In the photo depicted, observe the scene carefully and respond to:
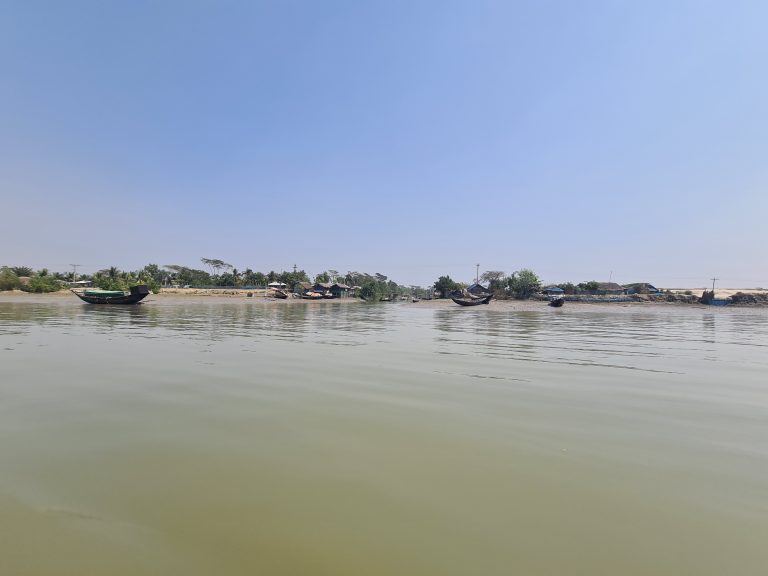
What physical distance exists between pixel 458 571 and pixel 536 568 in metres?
0.57

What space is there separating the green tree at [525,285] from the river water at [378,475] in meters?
93.1

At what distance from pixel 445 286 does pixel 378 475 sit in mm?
107830

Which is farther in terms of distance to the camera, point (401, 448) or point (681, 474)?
point (401, 448)

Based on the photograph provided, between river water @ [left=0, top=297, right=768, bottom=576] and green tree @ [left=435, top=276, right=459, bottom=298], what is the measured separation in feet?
334

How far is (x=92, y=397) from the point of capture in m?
7.27

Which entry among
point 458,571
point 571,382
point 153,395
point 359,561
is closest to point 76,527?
point 359,561

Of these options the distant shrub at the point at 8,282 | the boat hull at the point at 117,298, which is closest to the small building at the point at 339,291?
the distant shrub at the point at 8,282

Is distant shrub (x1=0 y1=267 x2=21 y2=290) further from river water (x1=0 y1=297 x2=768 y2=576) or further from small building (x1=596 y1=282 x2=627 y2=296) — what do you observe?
small building (x1=596 y1=282 x2=627 y2=296)

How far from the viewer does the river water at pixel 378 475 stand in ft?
9.63

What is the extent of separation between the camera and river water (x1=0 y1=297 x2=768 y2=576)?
2.94m

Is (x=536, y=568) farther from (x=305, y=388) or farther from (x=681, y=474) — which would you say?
(x=305, y=388)

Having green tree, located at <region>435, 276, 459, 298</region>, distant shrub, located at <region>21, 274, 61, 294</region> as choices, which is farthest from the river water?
green tree, located at <region>435, 276, 459, 298</region>

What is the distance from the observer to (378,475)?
4.26 m

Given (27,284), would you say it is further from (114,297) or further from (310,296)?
(310,296)
